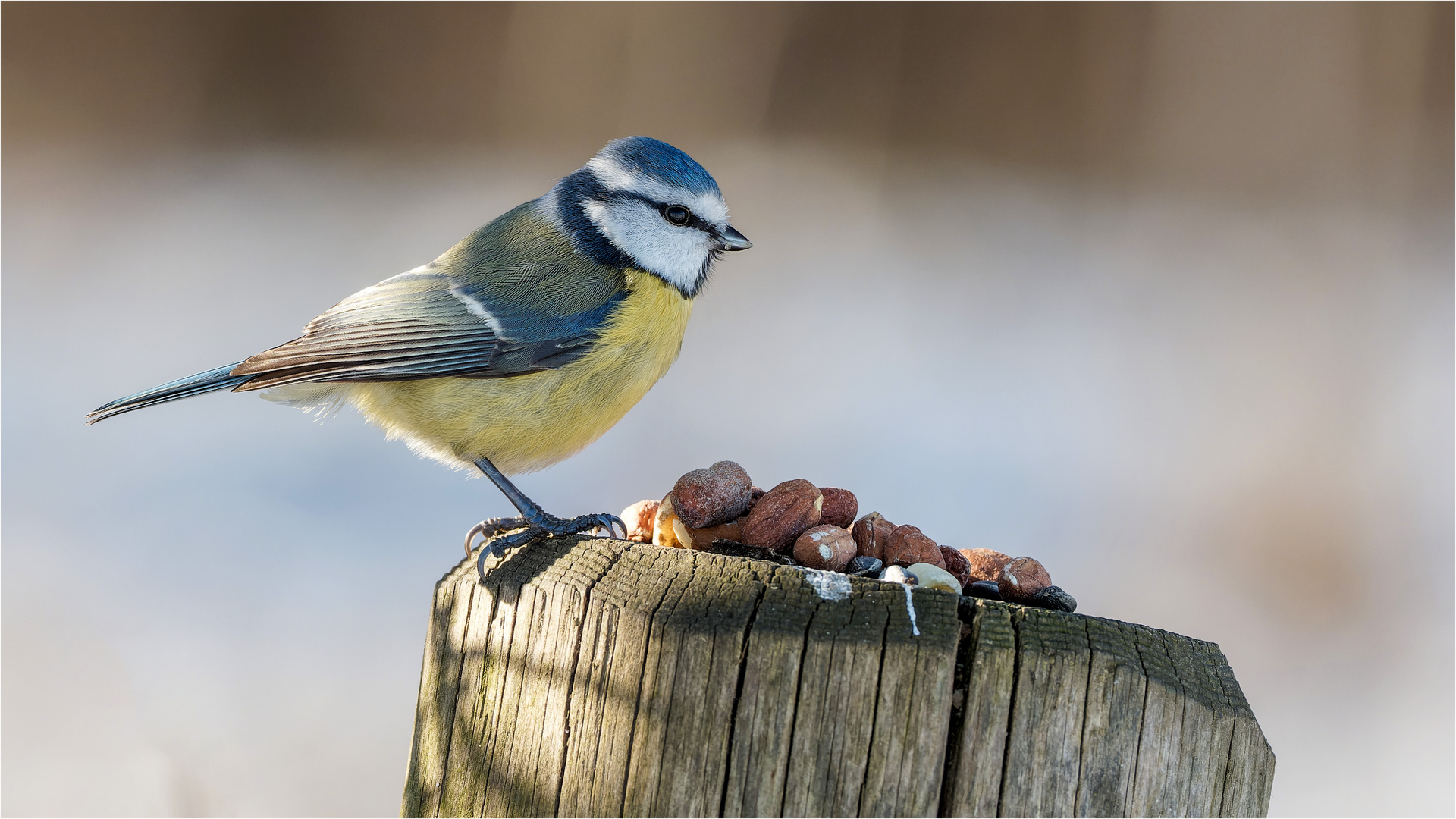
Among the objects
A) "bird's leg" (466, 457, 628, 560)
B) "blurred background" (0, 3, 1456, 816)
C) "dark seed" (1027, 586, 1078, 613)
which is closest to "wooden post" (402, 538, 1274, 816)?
"dark seed" (1027, 586, 1078, 613)

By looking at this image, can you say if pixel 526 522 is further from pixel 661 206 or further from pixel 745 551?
pixel 661 206

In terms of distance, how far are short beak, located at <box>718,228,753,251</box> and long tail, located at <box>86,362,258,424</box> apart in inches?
44.0

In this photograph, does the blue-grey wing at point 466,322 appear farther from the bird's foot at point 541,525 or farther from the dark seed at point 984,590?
the dark seed at point 984,590

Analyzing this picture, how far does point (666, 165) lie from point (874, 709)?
5.09 feet

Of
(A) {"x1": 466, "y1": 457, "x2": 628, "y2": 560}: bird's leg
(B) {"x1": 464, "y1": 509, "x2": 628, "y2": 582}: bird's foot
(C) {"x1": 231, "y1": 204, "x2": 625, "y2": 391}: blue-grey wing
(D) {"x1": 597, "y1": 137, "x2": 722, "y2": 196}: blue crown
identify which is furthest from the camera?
(D) {"x1": 597, "y1": 137, "x2": 722, "y2": 196}: blue crown

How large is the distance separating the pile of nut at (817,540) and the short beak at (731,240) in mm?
878

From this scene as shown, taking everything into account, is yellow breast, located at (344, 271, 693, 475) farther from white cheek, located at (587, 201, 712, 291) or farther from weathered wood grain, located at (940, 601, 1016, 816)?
weathered wood grain, located at (940, 601, 1016, 816)

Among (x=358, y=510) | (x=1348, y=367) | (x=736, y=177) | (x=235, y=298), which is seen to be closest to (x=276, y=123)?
(x=235, y=298)

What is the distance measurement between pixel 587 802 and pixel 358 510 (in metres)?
3.19

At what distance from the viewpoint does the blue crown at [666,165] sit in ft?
7.18

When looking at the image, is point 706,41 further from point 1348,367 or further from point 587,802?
point 587,802

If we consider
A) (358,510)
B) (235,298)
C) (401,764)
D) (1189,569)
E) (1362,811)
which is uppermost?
(235,298)

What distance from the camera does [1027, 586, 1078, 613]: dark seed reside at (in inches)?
52.3

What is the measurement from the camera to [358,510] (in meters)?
3.92
